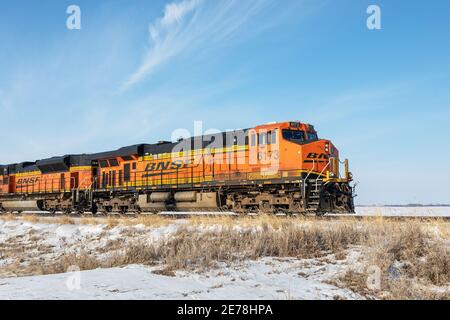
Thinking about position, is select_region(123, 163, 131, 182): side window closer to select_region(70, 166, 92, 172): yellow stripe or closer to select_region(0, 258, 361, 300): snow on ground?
select_region(70, 166, 92, 172): yellow stripe

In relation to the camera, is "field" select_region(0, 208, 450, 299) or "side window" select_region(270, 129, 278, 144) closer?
"field" select_region(0, 208, 450, 299)

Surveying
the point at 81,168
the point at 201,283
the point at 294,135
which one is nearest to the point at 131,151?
the point at 81,168

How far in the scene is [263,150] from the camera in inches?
671

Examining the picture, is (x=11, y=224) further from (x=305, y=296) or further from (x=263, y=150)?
(x=305, y=296)

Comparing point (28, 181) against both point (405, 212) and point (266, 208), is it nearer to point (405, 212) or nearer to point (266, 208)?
point (266, 208)

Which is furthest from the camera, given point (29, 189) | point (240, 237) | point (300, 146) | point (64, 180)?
point (29, 189)

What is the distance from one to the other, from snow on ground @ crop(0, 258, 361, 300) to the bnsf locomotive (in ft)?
27.4

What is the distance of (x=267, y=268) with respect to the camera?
7285 mm

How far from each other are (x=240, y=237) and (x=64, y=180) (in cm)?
2156

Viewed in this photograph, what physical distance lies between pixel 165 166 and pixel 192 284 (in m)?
15.7

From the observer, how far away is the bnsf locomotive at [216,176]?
15.9 m

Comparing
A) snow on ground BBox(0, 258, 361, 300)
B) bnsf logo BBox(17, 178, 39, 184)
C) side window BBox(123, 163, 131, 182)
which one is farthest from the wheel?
bnsf logo BBox(17, 178, 39, 184)

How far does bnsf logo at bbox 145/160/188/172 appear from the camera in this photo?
20578mm

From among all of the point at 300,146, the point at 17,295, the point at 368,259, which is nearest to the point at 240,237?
the point at 368,259
